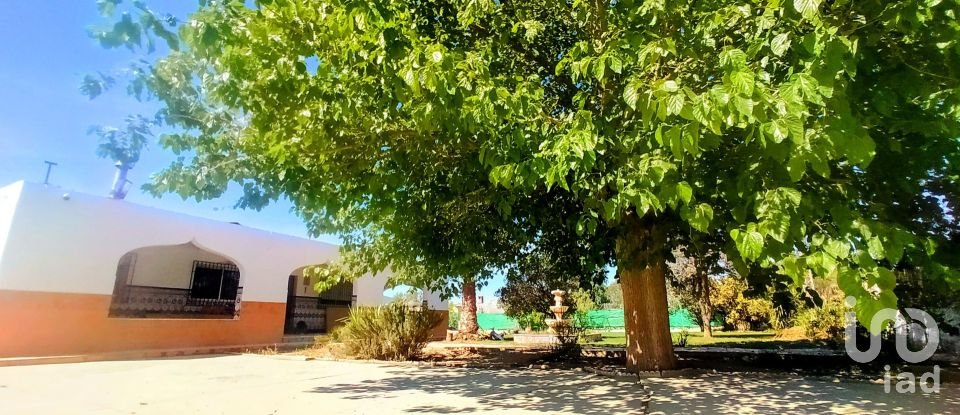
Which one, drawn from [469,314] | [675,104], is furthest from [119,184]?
[675,104]

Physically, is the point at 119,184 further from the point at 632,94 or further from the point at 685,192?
the point at 685,192

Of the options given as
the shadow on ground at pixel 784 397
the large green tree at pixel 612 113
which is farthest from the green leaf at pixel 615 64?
the shadow on ground at pixel 784 397

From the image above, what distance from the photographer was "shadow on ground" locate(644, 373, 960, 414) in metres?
5.12

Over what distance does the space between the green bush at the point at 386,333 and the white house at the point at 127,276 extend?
14.5 feet

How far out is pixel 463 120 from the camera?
3945 mm

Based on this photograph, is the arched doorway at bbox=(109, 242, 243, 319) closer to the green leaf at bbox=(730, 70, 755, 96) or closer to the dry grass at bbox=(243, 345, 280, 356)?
the dry grass at bbox=(243, 345, 280, 356)

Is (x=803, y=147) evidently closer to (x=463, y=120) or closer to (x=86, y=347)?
(x=463, y=120)

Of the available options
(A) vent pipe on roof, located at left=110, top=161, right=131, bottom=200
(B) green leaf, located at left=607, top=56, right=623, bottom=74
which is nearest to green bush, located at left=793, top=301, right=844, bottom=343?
(B) green leaf, located at left=607, top=56, right=623, bottom=74

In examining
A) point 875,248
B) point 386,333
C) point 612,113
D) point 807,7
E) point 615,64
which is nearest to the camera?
point 807,7

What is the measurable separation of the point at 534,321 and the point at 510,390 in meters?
15.3

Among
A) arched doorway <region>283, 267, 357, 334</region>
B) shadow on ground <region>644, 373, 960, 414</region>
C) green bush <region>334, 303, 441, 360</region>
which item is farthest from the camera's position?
arched doorway <region>283, 267, 357, 334</region>

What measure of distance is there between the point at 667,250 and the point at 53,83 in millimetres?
8513

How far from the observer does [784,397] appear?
583cm

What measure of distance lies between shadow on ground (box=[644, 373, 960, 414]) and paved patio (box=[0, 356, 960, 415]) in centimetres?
1
